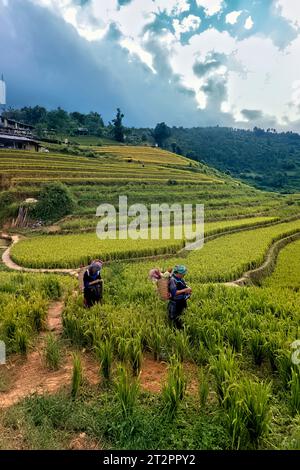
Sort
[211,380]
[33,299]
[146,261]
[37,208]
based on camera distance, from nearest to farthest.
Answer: [211,380] → [33,299] → [146,261] → [37,208]

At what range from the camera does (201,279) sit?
12.5 m

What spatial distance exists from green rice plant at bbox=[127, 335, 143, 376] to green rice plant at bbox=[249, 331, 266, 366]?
1.78 m

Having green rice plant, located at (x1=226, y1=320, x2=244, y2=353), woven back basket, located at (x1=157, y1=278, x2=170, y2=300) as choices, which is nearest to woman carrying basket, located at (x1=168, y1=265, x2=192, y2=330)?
woven back basket, located at (x1=157, y1=278, x2=170, y2=300)

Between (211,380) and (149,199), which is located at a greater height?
(149,199)

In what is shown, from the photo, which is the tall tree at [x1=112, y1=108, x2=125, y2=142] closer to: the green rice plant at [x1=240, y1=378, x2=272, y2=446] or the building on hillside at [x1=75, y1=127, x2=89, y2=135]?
the building on hillside at [x1=75, y1=127, x2=89, y2=135]

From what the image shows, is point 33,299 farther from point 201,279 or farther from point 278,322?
point 201,279

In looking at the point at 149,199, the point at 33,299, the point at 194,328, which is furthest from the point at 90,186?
the point at 194,328

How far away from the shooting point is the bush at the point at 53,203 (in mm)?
24438

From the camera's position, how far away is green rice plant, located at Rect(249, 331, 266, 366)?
5.79m

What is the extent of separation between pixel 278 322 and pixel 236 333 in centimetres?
100

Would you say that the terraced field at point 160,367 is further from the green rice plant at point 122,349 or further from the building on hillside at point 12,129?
the building on hillside at point 12,129

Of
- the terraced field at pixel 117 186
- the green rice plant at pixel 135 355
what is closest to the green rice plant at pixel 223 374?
the green rice plant at pixel 135 355

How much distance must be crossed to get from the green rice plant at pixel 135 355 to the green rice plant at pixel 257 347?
70.3 inches

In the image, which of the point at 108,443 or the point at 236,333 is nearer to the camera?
the point at 108,443
